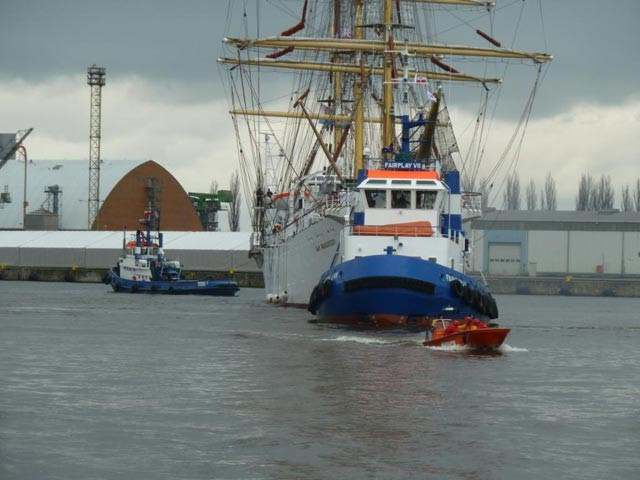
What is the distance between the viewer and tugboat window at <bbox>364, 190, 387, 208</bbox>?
5919 cm

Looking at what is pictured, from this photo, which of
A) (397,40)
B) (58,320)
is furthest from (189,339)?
(397,40)

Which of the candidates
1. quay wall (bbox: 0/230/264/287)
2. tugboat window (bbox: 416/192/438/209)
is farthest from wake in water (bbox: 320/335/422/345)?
quay wall (bbox: 0/230/264/287)

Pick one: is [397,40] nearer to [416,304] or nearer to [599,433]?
[416,304]

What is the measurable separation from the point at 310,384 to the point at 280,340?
16.0m

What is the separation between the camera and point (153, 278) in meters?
116

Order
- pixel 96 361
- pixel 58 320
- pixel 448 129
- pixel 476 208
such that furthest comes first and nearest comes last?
pixel 448 129, pixel 476 208, pixel 58 320, pixel 96 361

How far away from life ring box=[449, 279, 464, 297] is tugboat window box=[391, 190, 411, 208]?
5415 millimetres

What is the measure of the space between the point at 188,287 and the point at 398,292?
200ft

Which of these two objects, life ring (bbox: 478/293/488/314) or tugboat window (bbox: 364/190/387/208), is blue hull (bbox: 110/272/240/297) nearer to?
tugboat window (bbox: 364/190/387/208)

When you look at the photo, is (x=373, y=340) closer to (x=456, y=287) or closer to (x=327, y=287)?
(x=456, y=287)

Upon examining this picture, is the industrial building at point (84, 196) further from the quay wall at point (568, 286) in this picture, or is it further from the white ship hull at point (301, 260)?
the white ship hull at point (301, 260)

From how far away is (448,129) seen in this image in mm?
84812

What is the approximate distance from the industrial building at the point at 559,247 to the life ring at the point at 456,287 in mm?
98551

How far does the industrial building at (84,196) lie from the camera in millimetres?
163000
